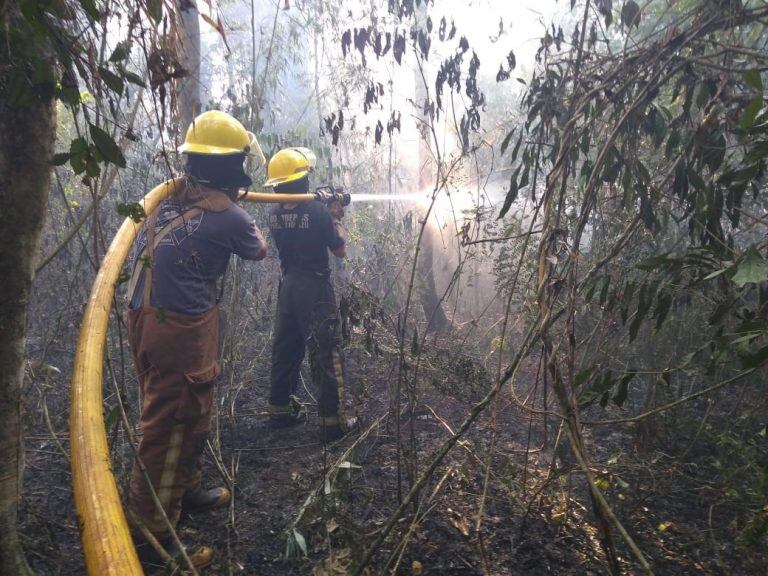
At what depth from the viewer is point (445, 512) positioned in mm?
2680

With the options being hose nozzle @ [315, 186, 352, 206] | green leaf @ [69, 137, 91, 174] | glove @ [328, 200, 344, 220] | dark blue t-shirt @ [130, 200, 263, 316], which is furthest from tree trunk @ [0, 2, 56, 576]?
glove @ [328, 200, 344, 220]

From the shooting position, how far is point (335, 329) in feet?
13.1

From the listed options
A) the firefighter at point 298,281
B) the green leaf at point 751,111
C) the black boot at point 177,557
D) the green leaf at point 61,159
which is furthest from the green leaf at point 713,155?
the black boot at point 177,557

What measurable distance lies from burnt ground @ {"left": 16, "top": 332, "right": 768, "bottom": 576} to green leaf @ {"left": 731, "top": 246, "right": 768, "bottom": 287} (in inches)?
37.7

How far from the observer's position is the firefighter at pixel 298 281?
4062 millimetres

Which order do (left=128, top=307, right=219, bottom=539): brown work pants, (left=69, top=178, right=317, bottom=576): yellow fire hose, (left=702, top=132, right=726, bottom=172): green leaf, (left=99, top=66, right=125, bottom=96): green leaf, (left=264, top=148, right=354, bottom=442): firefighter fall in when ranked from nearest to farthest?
(left=69, top=178, right=317, bottom=576): yellow fire hose < (left=99, top=66, right=125, bottom=96): green leaf < (left=702, top=132, right=726, bottom=172): green leaf < (left=128, top=307, right=219, bottom=539): brown work pants < (left=264, top=148, right=354, bottom=442): firefighter

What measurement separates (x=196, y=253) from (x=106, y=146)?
55.0 inches

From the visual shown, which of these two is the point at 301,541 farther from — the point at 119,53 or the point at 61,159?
the point at 119,53

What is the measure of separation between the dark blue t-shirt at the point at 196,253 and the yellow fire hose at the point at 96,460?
A: 2.55 feet

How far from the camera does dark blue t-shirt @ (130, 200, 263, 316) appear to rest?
8.67 feet

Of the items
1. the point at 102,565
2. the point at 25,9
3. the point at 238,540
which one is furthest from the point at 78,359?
the point at 238,540

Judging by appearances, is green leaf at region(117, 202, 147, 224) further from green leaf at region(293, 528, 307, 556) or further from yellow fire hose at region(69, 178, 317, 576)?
green leaf at region(293, 528, 307, 556)

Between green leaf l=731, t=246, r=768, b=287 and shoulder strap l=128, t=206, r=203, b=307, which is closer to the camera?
green leaf l=731, t=246, r=768, b=287

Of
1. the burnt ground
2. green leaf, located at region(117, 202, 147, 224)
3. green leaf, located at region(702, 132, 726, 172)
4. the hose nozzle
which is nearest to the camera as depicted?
green leaf, located at region(117, 202, 147, 224)
